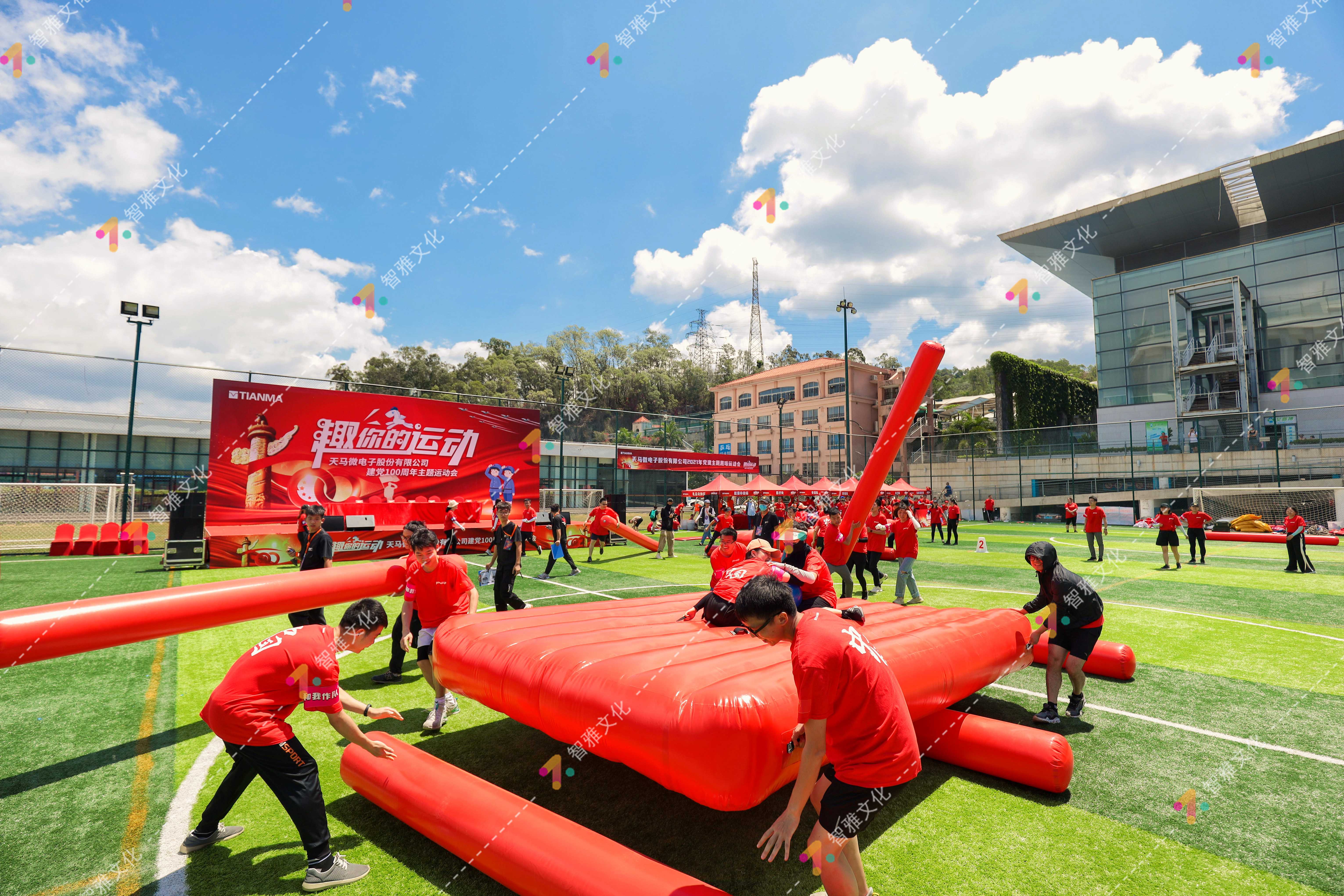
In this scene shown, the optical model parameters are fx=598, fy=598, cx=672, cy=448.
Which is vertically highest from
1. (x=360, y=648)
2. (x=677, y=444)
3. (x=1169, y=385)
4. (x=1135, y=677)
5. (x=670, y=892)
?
(x=1169, y=385)

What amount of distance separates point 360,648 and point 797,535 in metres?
4.76

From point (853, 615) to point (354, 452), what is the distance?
839 inches

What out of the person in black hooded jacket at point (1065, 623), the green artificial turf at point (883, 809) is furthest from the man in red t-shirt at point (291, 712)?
the person in black hooded jacket at point (1065, 623)

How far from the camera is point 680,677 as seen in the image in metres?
3.84

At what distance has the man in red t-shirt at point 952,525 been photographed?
24.7 metres

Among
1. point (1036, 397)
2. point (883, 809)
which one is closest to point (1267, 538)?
point (1036, 397)

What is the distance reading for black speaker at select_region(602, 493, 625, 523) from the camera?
1021 inches

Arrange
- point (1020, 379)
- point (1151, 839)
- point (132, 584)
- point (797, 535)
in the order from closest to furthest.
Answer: point (1151, 839)
point (797, 535)
point (132, 584)
point (1020, 379)

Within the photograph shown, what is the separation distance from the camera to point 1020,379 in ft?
168

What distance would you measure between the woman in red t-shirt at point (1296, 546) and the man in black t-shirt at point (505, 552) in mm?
19908

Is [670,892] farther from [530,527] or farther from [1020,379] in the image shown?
[1020,379]

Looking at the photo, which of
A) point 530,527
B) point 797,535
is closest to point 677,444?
point 530,527

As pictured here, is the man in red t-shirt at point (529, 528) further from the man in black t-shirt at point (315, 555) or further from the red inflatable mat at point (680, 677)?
the red inflatable mat at point (680, 677)

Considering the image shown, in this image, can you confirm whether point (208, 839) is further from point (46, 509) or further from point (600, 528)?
point (46, 509)
